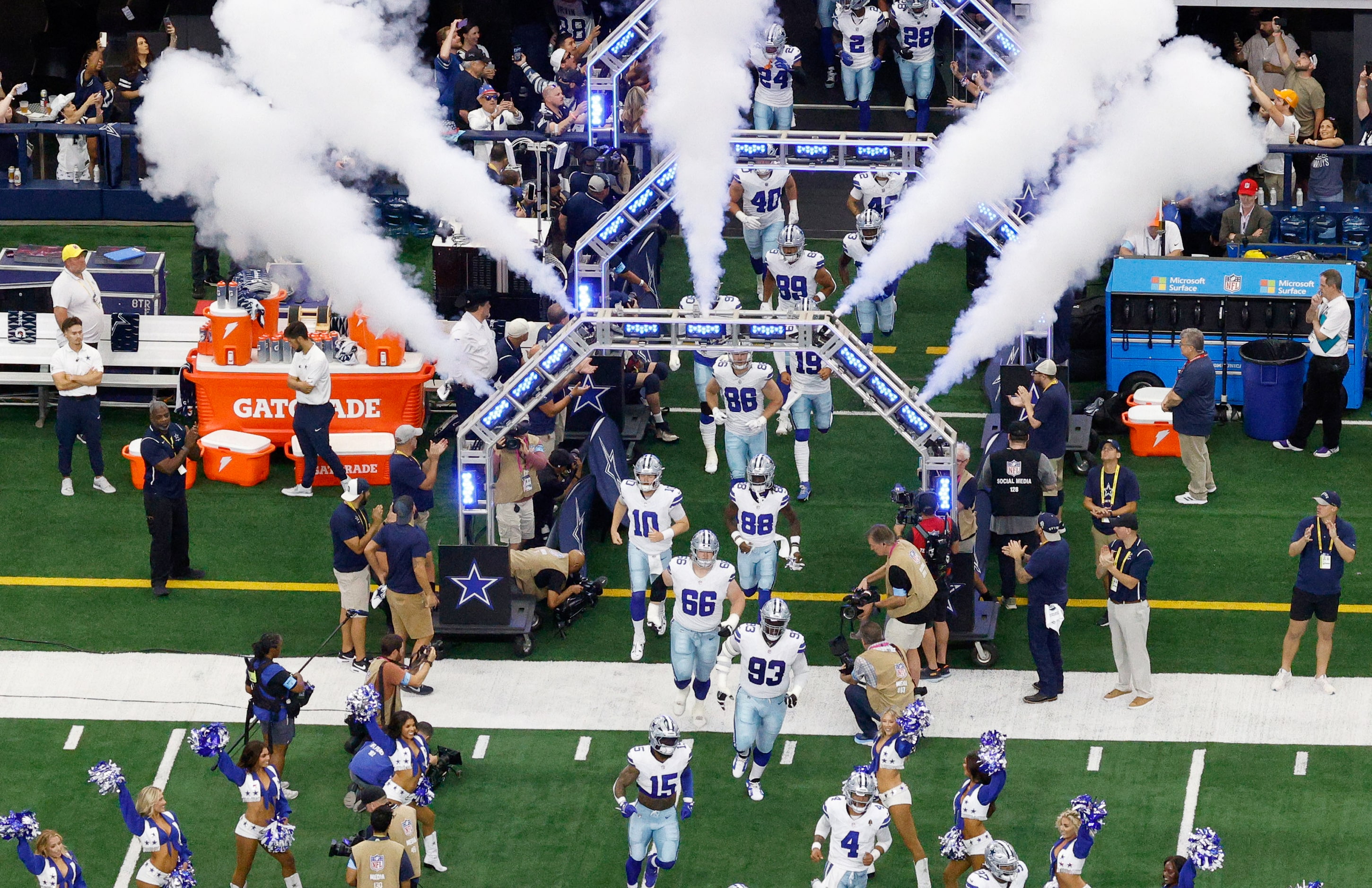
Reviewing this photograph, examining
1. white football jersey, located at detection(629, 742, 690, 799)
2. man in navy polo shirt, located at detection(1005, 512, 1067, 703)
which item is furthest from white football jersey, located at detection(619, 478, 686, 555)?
white football jersey, located at detection(629, 742, 690, 799)

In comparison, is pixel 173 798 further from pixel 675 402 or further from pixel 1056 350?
pixel 1056 350

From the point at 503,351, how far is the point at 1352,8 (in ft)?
45.1

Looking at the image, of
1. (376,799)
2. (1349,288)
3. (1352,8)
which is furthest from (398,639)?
(1352,8)

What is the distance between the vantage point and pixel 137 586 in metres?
20.0

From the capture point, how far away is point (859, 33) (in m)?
26.7

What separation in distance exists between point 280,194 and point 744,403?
546cm

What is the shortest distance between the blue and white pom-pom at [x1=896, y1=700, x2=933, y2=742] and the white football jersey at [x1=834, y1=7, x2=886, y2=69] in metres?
12.8

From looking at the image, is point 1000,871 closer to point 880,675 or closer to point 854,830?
point 854,830

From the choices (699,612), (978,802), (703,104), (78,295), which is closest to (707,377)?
(703,104)

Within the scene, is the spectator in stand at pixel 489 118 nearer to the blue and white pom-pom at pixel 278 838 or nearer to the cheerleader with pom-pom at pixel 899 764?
the cheerleader with pom-pom at pixel 899 764

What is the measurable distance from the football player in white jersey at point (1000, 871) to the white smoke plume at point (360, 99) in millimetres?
11109

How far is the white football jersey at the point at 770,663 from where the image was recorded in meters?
16.3

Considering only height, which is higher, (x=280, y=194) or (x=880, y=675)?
(x=280, y=194)

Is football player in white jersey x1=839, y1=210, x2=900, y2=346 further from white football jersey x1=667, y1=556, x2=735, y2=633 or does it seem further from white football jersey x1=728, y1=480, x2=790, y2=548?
white football jersey x1=667, y1=556, x2=735, y2=633
